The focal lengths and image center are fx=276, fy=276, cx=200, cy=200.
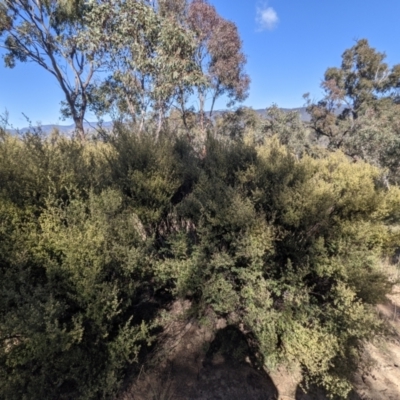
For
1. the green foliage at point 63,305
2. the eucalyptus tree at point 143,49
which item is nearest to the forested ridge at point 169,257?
the green foliage at point 63,305

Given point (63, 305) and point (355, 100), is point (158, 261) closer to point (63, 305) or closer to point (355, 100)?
point (63, 305)

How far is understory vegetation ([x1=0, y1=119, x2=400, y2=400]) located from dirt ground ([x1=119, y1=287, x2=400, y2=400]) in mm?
251

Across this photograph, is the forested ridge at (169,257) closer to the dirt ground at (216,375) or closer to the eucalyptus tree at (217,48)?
the dirt ground at (216,375)

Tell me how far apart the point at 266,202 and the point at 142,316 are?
276 centimetres

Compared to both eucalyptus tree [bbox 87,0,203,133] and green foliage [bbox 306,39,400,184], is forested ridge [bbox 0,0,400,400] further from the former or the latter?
green foliage [bbox 306,39,400,184]

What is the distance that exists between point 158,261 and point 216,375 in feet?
6.17

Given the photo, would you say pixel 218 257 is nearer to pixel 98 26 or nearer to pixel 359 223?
pixel 359 223

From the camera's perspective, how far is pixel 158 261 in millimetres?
4328

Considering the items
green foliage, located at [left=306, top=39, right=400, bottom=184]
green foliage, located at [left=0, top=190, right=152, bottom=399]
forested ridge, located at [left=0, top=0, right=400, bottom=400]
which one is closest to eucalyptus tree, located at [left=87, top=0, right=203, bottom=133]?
forested ridge, located at [left=0, top=0, right=400, bottom=400]

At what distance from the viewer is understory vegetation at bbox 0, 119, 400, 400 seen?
3043 millimetres

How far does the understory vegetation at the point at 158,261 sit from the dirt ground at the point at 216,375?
251 millimetres

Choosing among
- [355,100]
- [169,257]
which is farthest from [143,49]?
[355,100]

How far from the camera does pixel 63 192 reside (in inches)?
148

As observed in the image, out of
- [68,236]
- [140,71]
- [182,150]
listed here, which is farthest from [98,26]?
[68,236]
